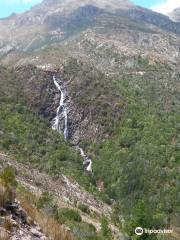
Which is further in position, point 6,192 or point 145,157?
point 145,157

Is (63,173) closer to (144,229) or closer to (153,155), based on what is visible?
(153,155)

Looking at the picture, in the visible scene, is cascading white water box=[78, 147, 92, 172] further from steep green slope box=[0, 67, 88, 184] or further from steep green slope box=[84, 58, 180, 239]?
steep green slope box=[0, 67, 88, 184]

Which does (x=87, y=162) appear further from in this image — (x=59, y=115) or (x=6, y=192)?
(x=6, y=192)

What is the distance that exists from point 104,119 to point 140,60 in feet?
223

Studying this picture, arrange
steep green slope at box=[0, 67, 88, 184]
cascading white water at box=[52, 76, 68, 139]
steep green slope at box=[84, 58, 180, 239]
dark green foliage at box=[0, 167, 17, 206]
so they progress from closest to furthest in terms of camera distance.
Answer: dark green foliage at box=[0, 167, 17, 206], steep green slope at box=[84, 58, 180, 239], steep green slope at box=[0, 67, 88, 184], cascading white water at box=[52, 76, 68, 139]

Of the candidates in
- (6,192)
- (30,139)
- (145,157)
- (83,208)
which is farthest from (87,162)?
(6,192)

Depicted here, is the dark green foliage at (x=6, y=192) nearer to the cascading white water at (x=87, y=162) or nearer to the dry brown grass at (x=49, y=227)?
the dry brown grass at (x=49, y=227)

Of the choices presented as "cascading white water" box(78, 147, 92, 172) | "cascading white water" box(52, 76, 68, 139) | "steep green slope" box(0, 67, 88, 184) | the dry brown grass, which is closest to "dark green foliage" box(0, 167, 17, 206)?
the dry brown grass

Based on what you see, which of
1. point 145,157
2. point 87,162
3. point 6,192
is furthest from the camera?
point 87,162

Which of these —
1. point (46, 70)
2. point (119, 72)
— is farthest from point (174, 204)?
point (119, 72)

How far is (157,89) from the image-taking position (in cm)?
14738

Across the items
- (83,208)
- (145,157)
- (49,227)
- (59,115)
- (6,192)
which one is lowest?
(59,115)

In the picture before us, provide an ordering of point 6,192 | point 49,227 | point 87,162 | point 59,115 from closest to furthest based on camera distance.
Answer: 1. point 49,227
2. point 6,192
3. point 87,162
4. point 59,115

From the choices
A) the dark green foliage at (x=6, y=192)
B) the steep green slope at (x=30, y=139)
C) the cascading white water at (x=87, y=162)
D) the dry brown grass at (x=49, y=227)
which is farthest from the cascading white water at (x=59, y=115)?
the dark green foliage at (x=6, y=192)
